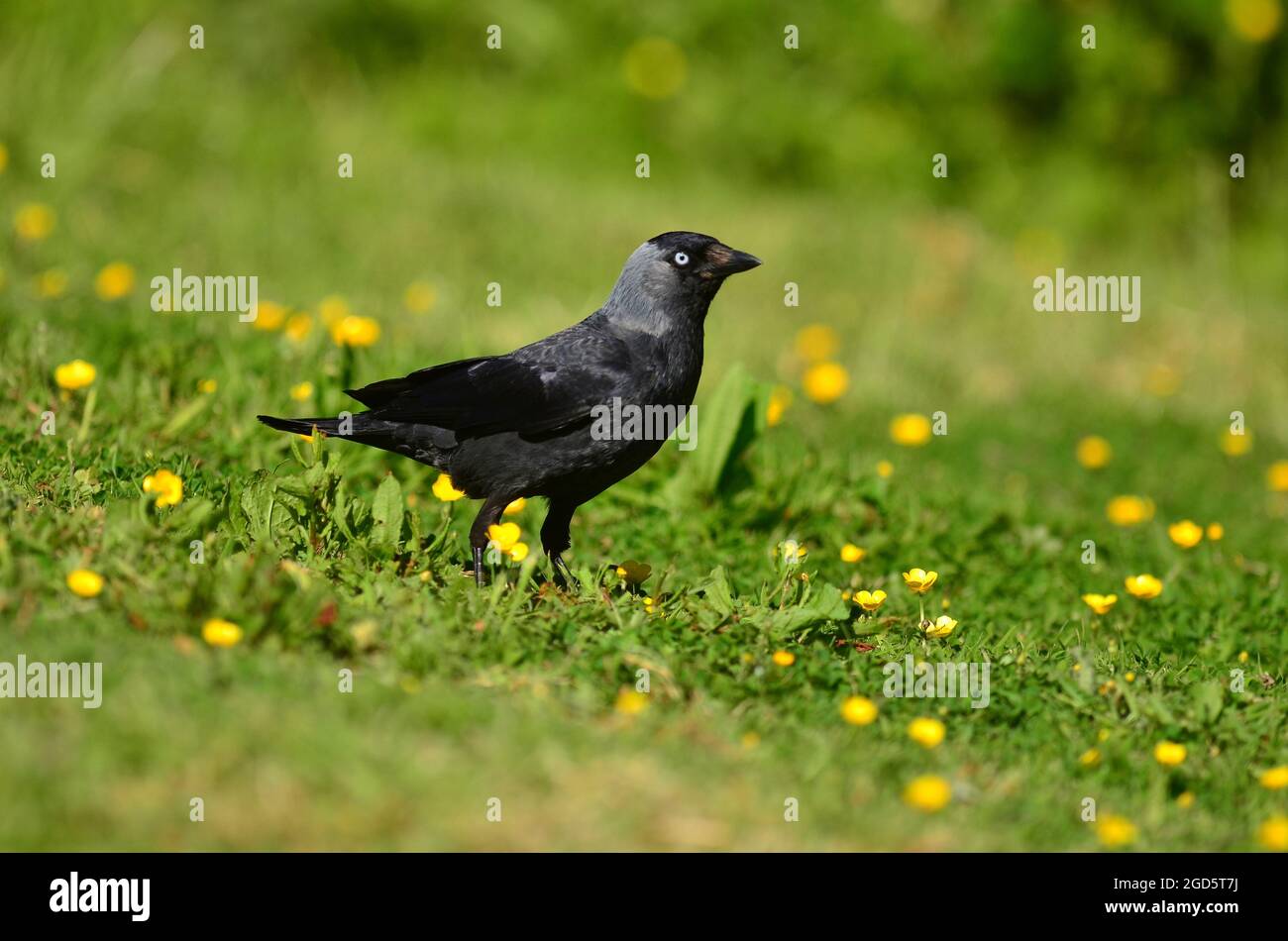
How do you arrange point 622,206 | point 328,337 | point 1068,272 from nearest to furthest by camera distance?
point 328,337
point 622,206
point 1068,272

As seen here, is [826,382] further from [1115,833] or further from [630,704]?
[1115,833]

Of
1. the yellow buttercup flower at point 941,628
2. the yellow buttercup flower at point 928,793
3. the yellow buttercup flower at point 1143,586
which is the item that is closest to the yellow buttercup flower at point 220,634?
the yellow buttercup flower at point 928,793

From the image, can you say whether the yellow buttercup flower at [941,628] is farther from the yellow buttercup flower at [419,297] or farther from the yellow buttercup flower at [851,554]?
the yellow buttercup flower at [419,297]

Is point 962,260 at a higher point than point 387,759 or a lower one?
higher

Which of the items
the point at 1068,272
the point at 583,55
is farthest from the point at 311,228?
the point at 1068,272

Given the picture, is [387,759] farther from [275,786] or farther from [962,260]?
[962,260]

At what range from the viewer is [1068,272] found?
10.2 m

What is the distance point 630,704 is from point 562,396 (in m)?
1.08

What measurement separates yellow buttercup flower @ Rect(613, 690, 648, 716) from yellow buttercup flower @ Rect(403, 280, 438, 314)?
4.09 metres

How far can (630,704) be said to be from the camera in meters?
3.33

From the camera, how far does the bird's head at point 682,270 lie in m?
4.25

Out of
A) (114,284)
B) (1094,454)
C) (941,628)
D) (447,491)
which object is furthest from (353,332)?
(1094,454)
